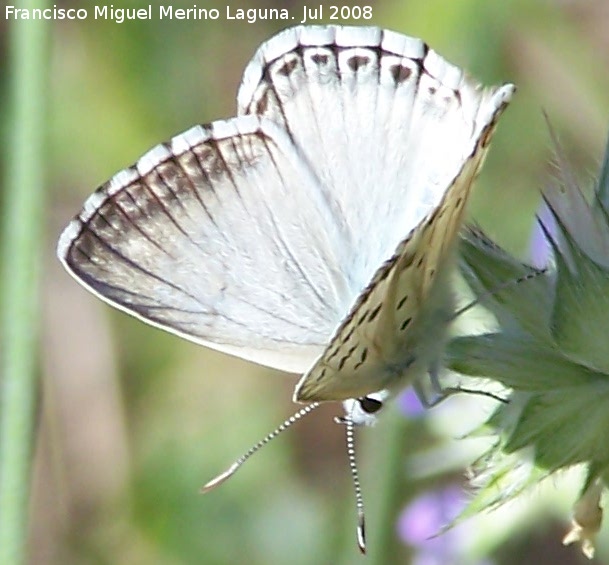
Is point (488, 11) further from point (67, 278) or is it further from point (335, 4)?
point (67, 278)

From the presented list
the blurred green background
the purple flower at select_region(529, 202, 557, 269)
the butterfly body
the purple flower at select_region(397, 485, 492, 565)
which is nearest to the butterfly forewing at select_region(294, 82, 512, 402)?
the butterfly body

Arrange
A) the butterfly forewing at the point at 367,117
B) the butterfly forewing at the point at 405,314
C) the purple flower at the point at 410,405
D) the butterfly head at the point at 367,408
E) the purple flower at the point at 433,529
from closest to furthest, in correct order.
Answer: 1. the butterfly forewing at the point at 405,314
2. the butterfly forewing at the point at 367,117
3. the butterfly head at the point at 367,408
4. the purple flower at the point at 410,405
5. the purple flower at the point at 433,529

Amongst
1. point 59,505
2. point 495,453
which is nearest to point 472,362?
point 495,453

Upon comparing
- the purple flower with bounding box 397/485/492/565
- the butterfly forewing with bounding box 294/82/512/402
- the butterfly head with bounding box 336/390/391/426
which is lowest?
the purple flower with bounding box 397/485/492/565

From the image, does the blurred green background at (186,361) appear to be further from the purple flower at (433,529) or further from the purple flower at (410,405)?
the purple flower at (410,405)

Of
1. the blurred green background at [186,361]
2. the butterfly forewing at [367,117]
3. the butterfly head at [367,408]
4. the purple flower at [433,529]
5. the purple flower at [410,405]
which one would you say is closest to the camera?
the butterfly forewing at [367,117]

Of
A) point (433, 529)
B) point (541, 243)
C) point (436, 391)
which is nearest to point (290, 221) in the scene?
point (436, 391)

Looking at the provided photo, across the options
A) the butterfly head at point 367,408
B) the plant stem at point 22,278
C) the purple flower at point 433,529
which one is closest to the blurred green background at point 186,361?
the purple flower at point 433,529

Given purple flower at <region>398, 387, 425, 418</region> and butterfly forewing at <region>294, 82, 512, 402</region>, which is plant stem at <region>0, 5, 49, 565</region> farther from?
purple flower at <region>398, 387, 425, 418</region>
